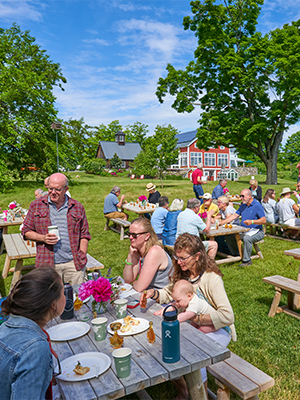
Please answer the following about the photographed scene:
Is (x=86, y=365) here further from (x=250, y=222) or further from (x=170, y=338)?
(x=250, y=222)

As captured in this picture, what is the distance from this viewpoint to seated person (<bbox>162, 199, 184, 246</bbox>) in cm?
668

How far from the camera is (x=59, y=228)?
374 centimetres

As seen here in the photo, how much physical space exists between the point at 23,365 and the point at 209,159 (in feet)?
161

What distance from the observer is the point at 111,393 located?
1672 millimetres

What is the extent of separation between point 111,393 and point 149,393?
1750mm

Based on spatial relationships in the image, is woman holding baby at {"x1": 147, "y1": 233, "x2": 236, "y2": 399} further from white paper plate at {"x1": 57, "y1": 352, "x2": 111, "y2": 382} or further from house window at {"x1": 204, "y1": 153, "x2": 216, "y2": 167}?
house window at {"x1": 204, "y1": 153, "x2": 216, "y2": 167}

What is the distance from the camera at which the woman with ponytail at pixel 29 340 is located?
4.59ft

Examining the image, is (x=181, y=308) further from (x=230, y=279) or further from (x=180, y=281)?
(x=230, y=279)

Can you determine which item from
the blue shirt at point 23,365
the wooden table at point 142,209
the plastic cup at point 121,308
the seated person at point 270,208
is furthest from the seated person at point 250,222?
the blue shirt at point 23,365

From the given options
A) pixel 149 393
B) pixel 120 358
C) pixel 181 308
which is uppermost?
pixel 120 358

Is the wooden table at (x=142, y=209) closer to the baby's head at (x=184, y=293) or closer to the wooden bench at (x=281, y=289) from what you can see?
the wooden bench at (x=281, y=289)

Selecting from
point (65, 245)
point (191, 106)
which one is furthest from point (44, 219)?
point (191, 106)

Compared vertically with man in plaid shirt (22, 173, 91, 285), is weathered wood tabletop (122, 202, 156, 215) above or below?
below

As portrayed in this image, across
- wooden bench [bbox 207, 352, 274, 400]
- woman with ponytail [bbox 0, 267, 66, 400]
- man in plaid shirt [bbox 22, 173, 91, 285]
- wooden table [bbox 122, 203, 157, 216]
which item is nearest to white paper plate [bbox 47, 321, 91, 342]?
woman with ponytail [bbox 0, 267, 66, 400]
